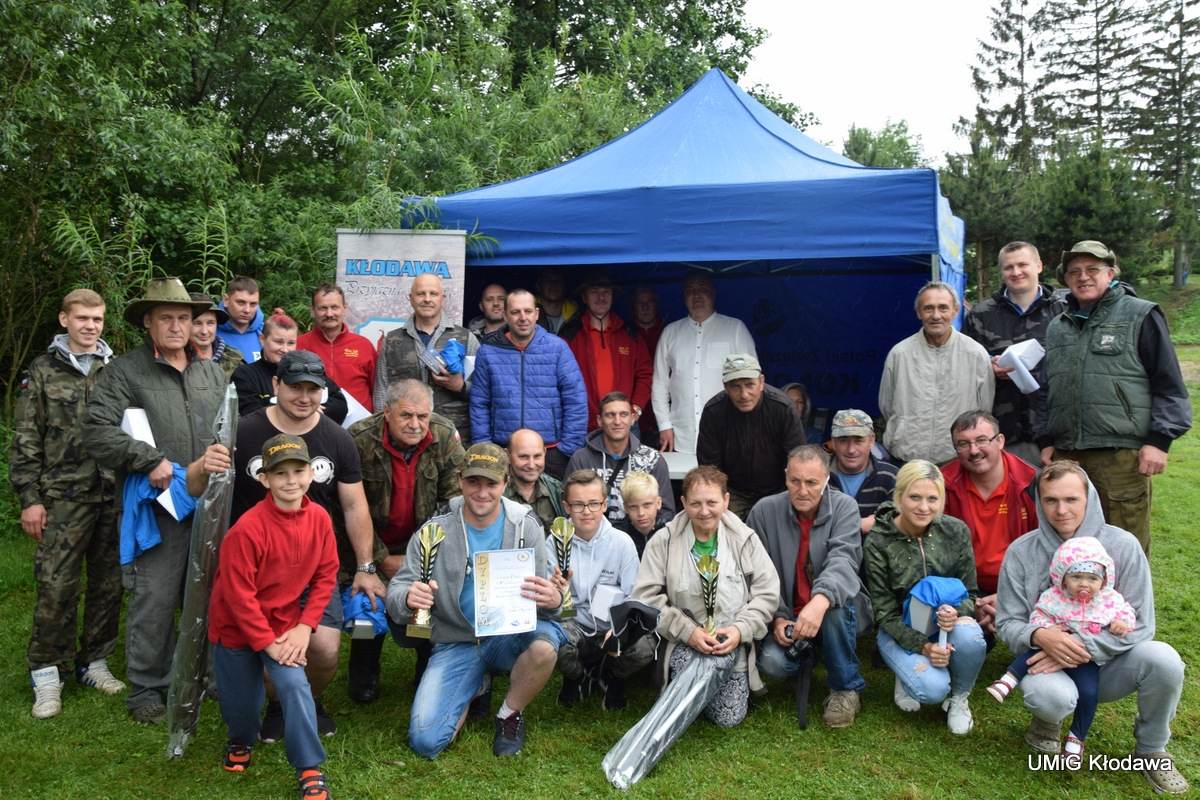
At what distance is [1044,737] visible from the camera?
10.7 feet

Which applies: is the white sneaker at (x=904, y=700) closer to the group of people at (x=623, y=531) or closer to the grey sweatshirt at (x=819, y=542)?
the group of people at (x=623, y=531)

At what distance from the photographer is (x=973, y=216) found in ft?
63.5

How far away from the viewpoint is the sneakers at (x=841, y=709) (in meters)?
3.52

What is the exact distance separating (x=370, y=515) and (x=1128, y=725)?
10.1 feet

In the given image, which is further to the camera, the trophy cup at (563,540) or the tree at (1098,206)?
the tree at (1098,206)

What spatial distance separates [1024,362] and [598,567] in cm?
223

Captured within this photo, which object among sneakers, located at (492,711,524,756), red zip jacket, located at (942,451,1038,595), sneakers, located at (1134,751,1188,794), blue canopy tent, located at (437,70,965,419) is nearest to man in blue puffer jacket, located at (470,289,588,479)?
blue canopy tent, located at (437,70,965,419)

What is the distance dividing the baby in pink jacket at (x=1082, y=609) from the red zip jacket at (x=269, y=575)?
94.7 inches

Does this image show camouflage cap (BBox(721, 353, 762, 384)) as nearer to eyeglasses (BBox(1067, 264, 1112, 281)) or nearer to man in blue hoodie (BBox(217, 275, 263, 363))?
eyeglasses (BBox(1067, 264, 1112, 281))

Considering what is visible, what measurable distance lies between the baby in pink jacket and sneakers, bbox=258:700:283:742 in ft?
8.64

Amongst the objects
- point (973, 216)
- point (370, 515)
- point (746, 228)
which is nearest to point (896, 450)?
point (746, 228)

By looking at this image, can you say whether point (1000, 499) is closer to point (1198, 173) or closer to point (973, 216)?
point (973, 216)

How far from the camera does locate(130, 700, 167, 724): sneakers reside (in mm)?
3635

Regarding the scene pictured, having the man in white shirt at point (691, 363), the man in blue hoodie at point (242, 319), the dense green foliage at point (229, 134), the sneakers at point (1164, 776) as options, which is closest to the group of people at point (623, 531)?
the sneakers at point (1164, 776)
